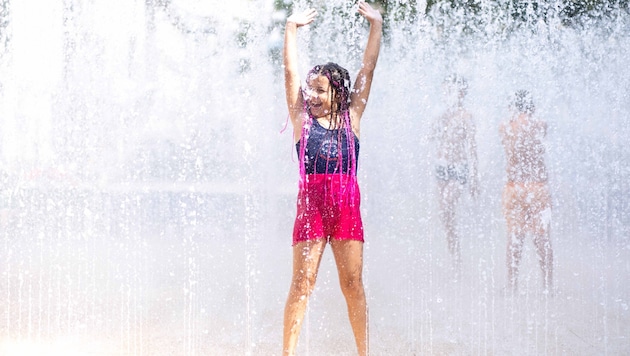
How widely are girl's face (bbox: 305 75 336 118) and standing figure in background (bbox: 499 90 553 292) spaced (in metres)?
2.17

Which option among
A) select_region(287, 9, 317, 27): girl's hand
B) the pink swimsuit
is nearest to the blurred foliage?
select_region(287, 9, 317, 27): girl's hand

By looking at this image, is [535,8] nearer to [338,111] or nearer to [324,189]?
[338,111]

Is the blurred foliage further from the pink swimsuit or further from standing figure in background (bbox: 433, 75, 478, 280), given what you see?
the pink swimsuit

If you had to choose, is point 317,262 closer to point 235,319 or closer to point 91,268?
point 235,319

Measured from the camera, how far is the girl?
8.61ft

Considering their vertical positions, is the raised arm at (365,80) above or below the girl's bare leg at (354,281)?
above

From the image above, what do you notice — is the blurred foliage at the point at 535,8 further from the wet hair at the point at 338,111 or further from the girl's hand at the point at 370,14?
the wet hair at the point at 338,111

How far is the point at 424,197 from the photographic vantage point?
4.91 m

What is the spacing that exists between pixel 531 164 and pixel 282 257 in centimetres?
191

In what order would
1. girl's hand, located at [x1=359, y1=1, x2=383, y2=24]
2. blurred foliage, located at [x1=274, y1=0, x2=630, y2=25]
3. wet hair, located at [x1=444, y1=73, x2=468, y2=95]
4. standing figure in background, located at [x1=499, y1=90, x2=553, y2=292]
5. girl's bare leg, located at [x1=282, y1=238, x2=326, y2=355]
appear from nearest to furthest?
1. girl's bare leg, located at [x1=282, y1=238, x2=326, y2=355]
2. girl's hand, located at [x1=359, y1=1, x2=383, y2=24]
3. standing figure in background, located at [x1=499, y1=90, x2=553, y2=292]
4. wet hair, located at [x1=444, y1=73, x2=468, y2=95]
5. blurred foliage, located at [x1=274, y1=0, x2=630, y2=25]

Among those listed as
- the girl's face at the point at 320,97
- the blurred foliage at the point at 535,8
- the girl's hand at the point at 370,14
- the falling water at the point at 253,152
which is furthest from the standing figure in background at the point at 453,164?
the girl's face at the point at 320,97

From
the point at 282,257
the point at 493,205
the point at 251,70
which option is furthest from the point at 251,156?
the point at 493,205

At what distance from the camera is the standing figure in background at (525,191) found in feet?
14.7

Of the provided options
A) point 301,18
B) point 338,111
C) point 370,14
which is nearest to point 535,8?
point 370,14
